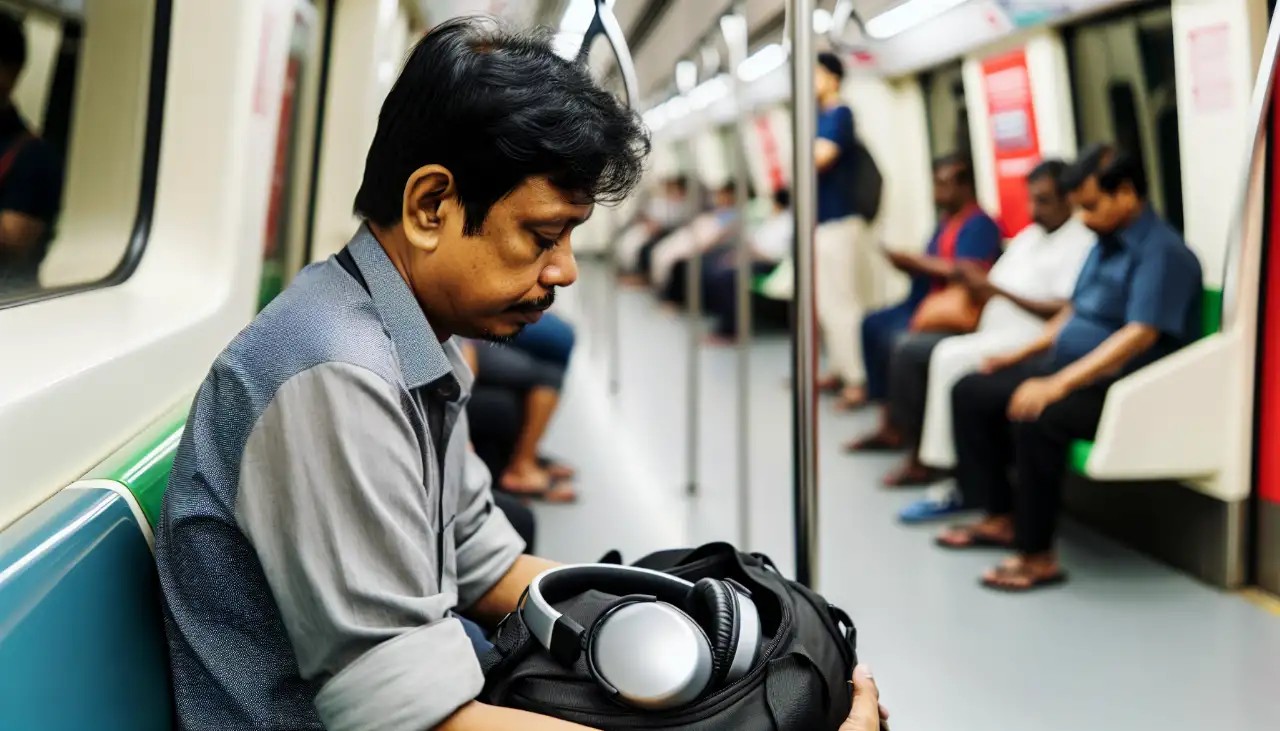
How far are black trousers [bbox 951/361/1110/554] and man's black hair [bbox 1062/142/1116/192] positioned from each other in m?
0.59

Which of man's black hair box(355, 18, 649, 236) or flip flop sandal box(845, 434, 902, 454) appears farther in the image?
flip flop sandal box(845, 434, 902, 454)

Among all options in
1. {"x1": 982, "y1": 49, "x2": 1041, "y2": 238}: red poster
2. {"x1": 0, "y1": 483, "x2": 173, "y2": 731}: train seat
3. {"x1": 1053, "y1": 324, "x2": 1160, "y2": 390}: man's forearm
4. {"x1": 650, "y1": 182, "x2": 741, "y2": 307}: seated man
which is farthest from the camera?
{"x1": 650, "y1": 182, "x2": 741, "y2": 307}: seated man

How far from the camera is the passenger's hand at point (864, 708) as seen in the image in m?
1.14

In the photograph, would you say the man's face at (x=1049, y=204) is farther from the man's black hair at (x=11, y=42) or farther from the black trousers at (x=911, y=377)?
the man's black hair at (x=11, y=42)

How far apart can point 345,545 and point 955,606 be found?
2478 millimetres

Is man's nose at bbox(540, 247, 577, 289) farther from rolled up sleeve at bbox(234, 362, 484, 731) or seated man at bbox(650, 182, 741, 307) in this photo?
seated man at bbox(650, 182, 741, 307)

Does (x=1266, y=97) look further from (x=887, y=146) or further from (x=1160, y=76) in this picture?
(x=887, y=146)

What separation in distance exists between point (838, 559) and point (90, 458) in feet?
8.85

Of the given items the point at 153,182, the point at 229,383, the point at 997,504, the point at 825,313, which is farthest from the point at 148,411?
the point at 825,313

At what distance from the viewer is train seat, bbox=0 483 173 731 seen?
0.78 m

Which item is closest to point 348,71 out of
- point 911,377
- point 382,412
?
point 911,377

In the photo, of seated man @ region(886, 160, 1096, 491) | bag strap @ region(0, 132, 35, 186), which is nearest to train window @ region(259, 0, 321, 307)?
bag strap @ region(0, 132, 35, 186)

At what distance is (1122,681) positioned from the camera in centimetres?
252

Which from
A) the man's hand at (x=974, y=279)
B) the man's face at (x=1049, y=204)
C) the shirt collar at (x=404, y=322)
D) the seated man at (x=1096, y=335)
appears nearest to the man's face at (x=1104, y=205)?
the seated man at (x=1096, y=335)
